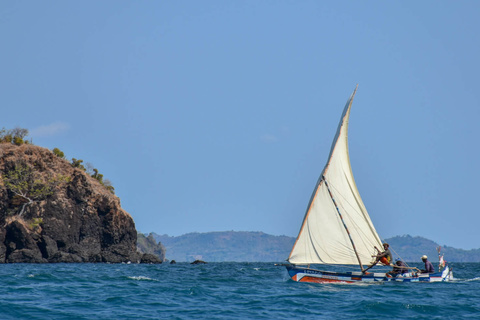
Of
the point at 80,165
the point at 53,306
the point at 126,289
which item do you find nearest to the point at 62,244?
the point at 80,165

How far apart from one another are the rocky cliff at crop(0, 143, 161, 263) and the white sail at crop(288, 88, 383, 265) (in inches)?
2308

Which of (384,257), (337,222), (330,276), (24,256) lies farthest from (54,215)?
(384,257)

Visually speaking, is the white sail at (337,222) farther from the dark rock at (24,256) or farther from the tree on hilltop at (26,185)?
the tree on hilltop at (26,185)

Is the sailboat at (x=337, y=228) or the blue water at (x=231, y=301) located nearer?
Answer: the blue water at (x=231, y=301)

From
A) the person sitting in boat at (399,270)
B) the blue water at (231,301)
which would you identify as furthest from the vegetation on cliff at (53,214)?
the person sitting in boat at (399,270)

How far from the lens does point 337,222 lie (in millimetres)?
39969

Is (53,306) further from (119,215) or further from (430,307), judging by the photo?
(119,215)

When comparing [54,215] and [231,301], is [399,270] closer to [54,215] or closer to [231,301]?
[231,301]

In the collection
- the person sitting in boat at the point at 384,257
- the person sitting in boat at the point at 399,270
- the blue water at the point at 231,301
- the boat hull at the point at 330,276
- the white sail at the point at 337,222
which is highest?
the white sail at the point at 337,222

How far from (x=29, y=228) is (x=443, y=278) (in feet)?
212

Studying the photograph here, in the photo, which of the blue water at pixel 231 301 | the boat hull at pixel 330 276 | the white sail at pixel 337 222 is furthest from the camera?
the boat hull at pixel 330 276

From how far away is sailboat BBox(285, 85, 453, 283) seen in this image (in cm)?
3869

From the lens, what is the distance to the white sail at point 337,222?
1522 inches

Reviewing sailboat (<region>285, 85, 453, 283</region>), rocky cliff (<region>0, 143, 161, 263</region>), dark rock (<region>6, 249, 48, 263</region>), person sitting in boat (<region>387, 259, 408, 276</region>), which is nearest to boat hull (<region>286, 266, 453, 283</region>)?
sailboat (<region>285, 85, 453, 283</region>)
